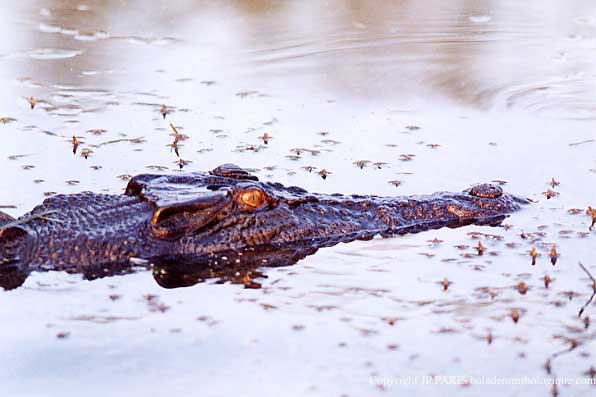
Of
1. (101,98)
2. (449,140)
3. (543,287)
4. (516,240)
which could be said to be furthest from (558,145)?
(101,98)

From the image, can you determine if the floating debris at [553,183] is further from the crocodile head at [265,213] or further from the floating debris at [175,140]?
the floating debris at [175,140]

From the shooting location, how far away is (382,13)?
13.0 m

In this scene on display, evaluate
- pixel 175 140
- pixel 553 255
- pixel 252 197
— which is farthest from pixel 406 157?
pixel 252 197

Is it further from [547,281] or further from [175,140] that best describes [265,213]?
[175,140]

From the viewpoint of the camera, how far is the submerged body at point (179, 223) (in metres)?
5.67

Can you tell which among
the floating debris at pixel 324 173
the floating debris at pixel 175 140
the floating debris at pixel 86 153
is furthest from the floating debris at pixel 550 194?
the floating debris at pixel 86 153

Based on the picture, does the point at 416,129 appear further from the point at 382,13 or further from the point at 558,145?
the point at 382,13

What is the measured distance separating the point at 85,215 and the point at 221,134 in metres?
2.71

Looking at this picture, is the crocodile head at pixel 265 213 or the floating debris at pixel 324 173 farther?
the floating debris at pixel 324 173

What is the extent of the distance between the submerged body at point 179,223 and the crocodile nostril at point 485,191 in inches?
27.3

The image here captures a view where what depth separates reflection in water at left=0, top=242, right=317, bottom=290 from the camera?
5.52m

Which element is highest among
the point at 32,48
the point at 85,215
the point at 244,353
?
the point at 32,48

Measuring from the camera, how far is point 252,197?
228 inches

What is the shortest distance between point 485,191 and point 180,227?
6.35 ft
